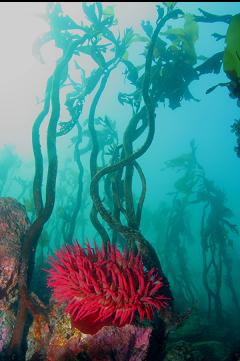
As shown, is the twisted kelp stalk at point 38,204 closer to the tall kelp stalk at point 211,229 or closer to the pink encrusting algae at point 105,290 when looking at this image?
the pink encrusting algae at point 105,290

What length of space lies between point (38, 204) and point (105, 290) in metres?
2.98

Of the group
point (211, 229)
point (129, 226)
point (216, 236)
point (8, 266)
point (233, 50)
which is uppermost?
point (233, 50)

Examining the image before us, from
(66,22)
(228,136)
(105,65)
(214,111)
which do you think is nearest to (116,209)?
(105,65)

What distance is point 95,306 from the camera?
3436mm

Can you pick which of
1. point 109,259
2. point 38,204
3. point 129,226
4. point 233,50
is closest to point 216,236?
point 129,226

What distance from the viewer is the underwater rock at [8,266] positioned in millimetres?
4781

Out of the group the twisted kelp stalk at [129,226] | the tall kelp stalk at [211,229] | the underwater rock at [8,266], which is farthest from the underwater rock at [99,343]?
the tall kelp stalk at [211,229]

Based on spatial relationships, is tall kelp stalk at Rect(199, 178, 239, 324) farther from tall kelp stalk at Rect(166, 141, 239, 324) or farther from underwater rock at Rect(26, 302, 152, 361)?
underwater rock at Rect(26, 302, 152, 361)

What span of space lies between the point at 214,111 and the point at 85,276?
126419 mm

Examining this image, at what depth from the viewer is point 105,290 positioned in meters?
3.34

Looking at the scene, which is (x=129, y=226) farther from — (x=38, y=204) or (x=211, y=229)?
(x=211, y=229)

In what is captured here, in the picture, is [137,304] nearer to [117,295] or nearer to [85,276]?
[117,295]

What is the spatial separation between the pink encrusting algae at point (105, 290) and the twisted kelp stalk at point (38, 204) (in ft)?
4.61

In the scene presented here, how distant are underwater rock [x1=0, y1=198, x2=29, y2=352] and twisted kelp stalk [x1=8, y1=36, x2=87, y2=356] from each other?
147 millimetres
